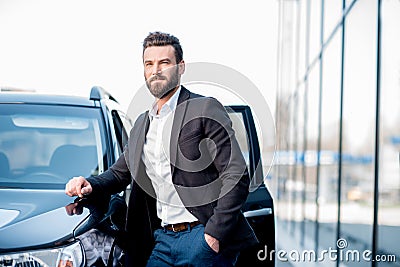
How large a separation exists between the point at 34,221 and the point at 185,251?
0.75 meters

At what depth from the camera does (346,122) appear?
1210 cm

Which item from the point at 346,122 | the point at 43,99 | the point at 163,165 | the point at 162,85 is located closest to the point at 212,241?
Answer: the point at 163,165

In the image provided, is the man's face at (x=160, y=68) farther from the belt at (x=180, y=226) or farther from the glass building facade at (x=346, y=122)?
the glass building facade at (x=346, y=122)

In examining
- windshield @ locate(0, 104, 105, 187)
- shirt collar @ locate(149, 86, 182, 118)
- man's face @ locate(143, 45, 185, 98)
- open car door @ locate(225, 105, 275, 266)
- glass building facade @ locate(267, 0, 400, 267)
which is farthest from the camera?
glass building facade @ locate(267, 0, 400, 267)

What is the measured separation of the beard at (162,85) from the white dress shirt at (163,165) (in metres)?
0.06

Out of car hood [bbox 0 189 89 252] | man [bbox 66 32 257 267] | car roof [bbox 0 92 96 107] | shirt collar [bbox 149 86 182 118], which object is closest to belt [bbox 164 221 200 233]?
man [bbox 66 32 257 267]

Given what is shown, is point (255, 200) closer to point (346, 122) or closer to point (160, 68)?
point (160, 68)

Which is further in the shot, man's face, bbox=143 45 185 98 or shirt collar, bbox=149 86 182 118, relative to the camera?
shirt collar, bbox=149 86 182 118

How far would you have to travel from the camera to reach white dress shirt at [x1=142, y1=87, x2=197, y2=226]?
415 cm

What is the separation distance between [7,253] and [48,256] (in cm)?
19

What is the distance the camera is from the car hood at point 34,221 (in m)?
3.87

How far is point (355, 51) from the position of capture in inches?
436

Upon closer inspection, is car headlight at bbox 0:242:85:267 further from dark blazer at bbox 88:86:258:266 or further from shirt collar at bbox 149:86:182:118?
shirt collar at bbox 149:86:182:118

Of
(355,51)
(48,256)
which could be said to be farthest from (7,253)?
(355,51)
